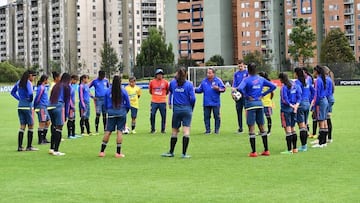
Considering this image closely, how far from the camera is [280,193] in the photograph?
31.3 ft

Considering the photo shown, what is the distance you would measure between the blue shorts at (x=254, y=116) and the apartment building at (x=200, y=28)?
385 ft

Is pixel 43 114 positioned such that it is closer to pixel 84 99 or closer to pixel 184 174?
pixel 84 99

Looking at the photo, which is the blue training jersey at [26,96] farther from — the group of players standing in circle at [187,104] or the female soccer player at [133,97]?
the female soccer player at [133,97]

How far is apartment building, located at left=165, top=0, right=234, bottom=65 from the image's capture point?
131375mm

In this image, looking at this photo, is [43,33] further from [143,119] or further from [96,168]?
[96,168]

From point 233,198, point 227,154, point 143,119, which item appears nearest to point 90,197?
point 233,198

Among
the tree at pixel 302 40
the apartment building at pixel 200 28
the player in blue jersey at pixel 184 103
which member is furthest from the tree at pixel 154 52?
the player in blue jersey at pixel 184 103

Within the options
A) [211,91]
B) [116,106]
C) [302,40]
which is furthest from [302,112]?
[302,40]

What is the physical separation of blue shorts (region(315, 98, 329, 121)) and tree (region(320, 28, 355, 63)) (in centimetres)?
8548

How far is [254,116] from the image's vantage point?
45.9 ft

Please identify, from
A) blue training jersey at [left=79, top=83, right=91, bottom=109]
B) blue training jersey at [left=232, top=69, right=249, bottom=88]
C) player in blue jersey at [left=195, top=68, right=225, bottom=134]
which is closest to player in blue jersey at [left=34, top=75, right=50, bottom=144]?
blue training jersey at [left=79, top=83, right=91, bottom=109]

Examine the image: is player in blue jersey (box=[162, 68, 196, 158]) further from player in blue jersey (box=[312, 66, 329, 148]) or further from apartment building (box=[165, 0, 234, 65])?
apartment building (box=[165, 0, 234, 65])

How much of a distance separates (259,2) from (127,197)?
11949 centimetres

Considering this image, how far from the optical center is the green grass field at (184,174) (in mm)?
9508
